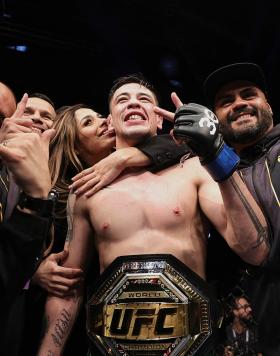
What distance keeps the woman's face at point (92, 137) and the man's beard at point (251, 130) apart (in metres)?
0.53

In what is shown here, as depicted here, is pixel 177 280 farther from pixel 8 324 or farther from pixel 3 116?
pixel 3 116

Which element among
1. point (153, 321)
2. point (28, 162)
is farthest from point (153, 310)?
point (28, 162)

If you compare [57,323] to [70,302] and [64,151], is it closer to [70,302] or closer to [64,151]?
[70,302]

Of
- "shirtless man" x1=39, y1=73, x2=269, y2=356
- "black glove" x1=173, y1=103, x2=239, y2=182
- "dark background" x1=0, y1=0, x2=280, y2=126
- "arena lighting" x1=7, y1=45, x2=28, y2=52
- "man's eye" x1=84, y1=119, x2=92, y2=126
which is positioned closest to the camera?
"black glove" x1=173, y1=103, x2=239, y2=182

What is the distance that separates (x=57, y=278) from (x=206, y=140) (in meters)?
0.71

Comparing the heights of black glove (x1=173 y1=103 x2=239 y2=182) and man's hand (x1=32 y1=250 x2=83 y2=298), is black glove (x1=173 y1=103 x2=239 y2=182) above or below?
above

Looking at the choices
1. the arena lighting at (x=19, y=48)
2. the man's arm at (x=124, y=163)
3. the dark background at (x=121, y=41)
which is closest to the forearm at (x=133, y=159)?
the man's arm at (x=124, y=163)

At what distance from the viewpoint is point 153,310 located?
1.43m

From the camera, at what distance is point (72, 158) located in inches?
84.4

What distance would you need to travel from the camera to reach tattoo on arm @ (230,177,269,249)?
1.35 m

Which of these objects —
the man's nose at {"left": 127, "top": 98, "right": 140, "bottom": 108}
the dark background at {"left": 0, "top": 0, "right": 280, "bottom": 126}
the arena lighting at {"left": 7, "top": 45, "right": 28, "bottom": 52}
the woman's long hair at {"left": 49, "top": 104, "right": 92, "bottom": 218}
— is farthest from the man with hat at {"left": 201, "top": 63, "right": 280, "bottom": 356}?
the arena lighting at {"left": 7, "top": 45, "right": 28, "bottom": 52}

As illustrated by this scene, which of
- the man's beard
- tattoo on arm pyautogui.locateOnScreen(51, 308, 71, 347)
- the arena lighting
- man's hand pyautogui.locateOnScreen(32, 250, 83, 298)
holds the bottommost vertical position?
tattoo on arm pyautogui.locateOnScreen(51, 308, 71, 347)

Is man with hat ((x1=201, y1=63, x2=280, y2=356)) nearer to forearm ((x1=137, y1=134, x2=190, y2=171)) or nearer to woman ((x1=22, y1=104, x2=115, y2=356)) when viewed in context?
forearm ((x1=137, y1=134, x2=190, y2=171))

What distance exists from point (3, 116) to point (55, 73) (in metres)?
1.77
